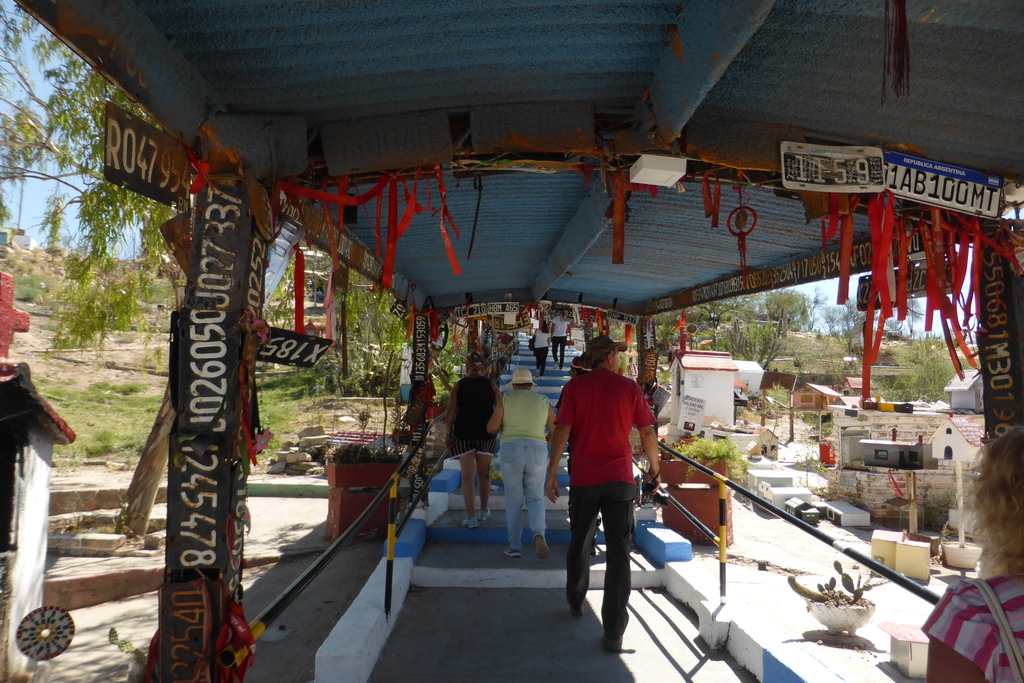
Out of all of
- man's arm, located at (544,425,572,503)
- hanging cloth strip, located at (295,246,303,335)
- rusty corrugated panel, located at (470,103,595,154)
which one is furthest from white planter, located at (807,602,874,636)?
→ hanging cloth strip, located at (295,246,303,335)

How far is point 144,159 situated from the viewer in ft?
8.00

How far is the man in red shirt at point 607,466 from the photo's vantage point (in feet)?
12.6

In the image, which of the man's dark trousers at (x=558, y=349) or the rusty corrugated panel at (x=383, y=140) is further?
the man's dark trousers at (x=558, y=349)

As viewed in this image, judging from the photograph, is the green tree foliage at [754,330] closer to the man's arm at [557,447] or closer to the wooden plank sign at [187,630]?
the man's arm at [557,447]

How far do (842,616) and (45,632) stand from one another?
5.26 meters

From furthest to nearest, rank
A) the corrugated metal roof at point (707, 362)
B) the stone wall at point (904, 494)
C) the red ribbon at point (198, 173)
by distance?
the corrugated metal roof at point (707, 362), the stone wall at point (904, 494), the red ribbon at point (198, 173)

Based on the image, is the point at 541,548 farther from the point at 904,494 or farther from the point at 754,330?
the point at 754,330

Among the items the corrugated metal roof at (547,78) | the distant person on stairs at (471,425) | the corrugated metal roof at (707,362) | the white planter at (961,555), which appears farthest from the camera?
the corrugated metal roof at (707,362)

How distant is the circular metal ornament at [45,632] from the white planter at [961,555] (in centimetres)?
995

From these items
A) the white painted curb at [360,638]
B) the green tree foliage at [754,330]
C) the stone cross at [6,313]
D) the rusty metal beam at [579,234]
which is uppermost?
the green tree foliage at [754,330]

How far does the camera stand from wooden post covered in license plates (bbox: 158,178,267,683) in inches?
98.3

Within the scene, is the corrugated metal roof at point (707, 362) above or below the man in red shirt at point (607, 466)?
above

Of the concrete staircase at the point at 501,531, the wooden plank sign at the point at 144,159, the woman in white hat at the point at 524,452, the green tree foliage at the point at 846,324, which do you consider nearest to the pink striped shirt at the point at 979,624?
the wooden plank sign at the point at 144,159

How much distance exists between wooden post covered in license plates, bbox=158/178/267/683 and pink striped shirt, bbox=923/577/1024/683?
2444 mm
